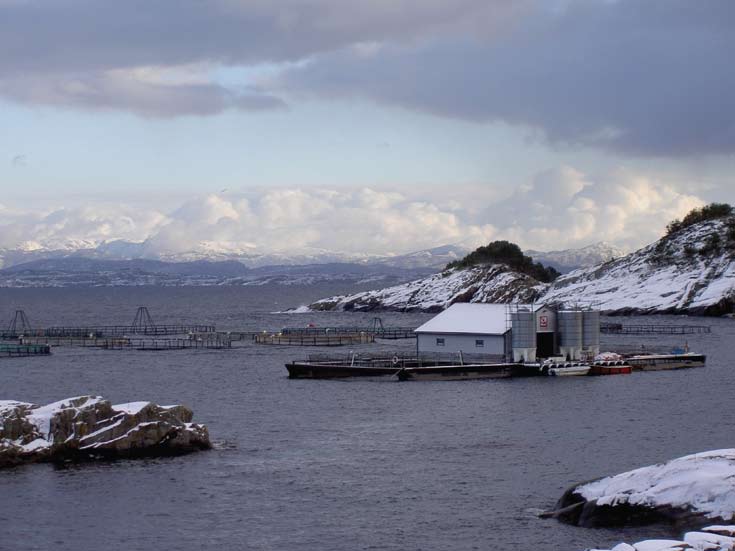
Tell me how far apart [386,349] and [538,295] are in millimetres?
83445

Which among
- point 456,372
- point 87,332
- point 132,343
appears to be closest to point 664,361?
point 456,372

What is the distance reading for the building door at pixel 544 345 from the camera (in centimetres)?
8950

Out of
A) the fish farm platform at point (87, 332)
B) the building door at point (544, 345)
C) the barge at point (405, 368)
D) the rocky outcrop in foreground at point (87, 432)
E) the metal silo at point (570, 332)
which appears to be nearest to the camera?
the rocky outcrop in foreground at point (87, 432)

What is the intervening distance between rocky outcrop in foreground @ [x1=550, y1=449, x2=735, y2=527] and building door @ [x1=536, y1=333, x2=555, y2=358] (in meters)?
51.9

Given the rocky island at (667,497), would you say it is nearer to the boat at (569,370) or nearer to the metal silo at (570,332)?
the boat at (569,370)

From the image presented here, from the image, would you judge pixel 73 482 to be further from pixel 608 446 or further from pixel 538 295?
pixel 538 295

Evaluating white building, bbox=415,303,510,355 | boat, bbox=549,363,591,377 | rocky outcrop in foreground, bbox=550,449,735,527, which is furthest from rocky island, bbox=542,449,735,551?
white building, bbox=415,303,510,355

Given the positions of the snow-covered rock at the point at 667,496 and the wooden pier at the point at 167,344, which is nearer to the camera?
the snow-covered rock at the point at 667,496

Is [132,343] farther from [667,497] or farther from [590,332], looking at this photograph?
[667,497]

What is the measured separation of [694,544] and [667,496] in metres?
6.88

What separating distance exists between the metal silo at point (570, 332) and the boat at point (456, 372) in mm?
6661

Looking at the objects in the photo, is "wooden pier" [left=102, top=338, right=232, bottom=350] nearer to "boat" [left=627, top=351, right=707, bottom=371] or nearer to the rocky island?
"boat" [left=627, top=351, right=707, bottom=371]

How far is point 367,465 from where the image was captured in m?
48.8

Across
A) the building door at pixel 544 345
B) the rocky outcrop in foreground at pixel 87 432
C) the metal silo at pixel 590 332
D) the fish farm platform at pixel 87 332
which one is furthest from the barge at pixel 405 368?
the fish farm platform at pixel 87 332
